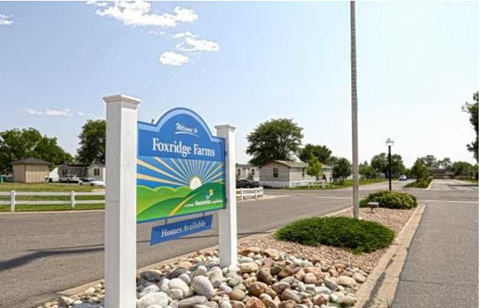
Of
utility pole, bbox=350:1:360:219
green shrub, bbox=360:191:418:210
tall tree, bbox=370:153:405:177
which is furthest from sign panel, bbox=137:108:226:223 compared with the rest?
tall tree, bbox=370:153:405:177

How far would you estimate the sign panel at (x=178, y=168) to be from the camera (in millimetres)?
4254

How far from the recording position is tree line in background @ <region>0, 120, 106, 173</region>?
257 feet

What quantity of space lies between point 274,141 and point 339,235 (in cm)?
6014

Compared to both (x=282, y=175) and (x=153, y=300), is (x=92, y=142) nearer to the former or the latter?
(x=282, y=175)

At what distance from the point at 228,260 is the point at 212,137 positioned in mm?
1798

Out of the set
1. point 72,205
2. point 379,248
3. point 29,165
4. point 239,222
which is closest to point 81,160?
point 29,165

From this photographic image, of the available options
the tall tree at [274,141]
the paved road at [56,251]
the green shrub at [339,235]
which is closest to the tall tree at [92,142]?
the tall tree at [274,141]

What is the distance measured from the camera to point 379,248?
25.9ft

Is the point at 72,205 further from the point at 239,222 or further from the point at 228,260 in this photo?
the point at 228,260

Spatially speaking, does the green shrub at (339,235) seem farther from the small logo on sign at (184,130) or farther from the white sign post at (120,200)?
the white sign post at (120,200)

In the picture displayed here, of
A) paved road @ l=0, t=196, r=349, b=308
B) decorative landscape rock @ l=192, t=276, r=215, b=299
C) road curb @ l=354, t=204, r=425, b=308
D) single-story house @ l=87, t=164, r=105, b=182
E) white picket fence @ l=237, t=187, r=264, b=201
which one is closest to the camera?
decorative landscape rock @ l=192, t=276, r=215, b=299

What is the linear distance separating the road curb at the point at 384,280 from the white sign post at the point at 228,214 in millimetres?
1830

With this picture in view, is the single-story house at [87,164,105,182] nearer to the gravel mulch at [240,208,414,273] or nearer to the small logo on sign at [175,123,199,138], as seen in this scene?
the gravel mulch at [240,208,414,273]

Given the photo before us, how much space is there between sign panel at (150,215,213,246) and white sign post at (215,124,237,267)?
0.93ft
